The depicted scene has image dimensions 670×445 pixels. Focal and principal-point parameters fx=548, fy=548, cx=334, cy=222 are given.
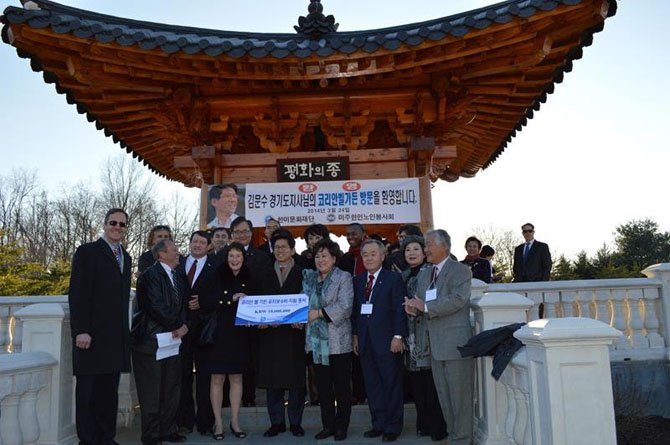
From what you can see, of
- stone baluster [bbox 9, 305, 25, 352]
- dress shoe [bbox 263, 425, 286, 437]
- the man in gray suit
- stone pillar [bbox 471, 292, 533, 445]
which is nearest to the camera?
stone pillar [bbox 471, 292, 533, 445]

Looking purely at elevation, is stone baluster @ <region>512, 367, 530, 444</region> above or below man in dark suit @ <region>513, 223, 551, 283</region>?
below

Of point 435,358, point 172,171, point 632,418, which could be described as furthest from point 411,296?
point 172,171

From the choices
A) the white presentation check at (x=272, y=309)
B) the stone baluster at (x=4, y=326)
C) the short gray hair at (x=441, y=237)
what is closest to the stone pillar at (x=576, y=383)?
the short gray hair at (x=441, y=237)

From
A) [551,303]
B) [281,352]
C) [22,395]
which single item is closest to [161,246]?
[281,352]

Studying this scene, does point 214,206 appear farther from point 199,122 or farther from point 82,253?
point 82,253

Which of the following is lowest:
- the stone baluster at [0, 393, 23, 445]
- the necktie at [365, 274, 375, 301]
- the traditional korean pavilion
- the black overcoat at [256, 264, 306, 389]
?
the stone baluster at [0, 393, 23, 445]

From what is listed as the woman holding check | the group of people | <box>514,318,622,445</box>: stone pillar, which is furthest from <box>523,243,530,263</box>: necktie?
<box>514,318,622,445</box>: stone pillar

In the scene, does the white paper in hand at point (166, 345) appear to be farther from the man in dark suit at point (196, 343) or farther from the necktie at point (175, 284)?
the necktie at point (175, 284)

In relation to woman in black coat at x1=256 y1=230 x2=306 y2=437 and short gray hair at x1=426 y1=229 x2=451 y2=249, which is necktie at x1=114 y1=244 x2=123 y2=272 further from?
short gray hair at x1=426 y1=229 x2=451 y2=249

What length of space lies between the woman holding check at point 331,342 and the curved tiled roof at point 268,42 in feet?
7.47

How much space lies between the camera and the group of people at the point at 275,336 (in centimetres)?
434

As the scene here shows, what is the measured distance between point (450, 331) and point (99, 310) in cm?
280

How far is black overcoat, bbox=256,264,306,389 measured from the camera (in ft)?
15.6

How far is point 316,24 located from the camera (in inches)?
264
